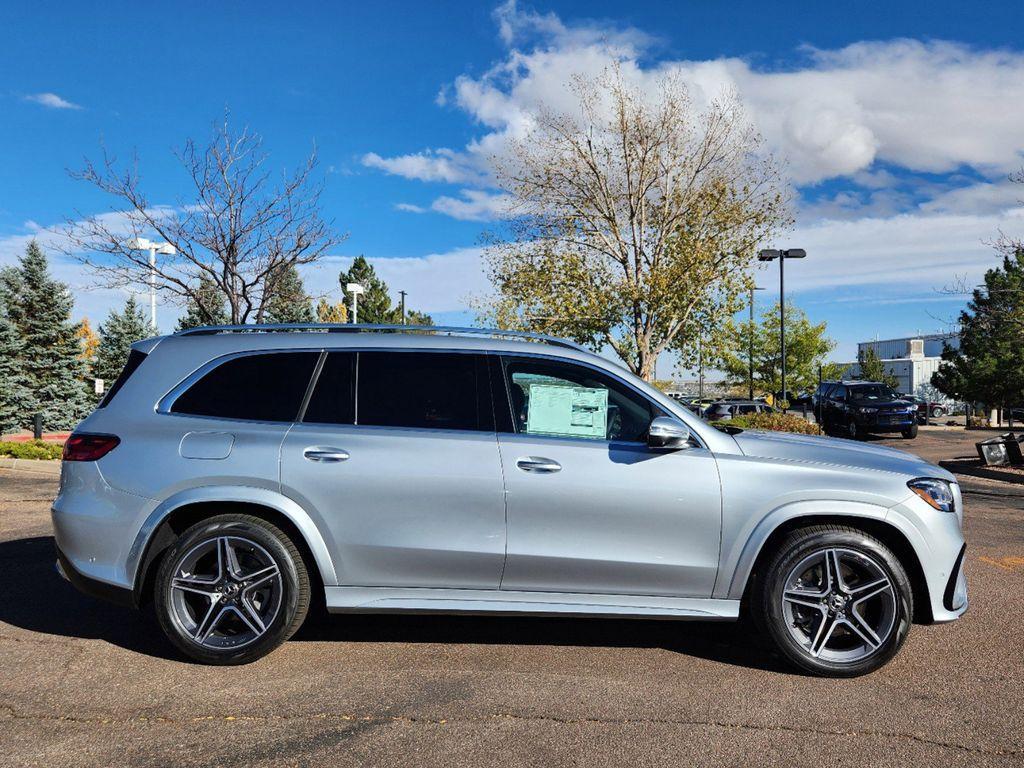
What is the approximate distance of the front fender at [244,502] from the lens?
4113 millimetres

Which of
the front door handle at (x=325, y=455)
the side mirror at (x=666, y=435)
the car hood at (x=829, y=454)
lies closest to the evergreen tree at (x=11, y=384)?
the front door handle at (x=325, y=455)

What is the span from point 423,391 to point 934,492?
8.95 feet

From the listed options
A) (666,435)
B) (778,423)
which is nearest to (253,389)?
(666,435)

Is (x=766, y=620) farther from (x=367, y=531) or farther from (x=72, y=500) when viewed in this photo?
(x=72, y=500)

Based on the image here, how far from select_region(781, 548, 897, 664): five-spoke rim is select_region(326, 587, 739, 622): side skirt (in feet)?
1.08

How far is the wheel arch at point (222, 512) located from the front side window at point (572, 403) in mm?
1213

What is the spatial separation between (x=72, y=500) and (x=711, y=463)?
338cm

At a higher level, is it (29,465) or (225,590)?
(225,590)

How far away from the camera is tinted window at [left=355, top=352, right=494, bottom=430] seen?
14.0 ft

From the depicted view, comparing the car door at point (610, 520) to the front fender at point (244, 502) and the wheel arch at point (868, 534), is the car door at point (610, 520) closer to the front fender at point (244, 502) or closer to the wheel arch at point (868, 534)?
the wheel arch at point (868, 534)

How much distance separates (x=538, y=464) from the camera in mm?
4090

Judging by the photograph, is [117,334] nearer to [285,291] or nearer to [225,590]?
[285,291]

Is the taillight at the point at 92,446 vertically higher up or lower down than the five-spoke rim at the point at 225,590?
higher up

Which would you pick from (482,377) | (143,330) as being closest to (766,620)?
(482,377)
